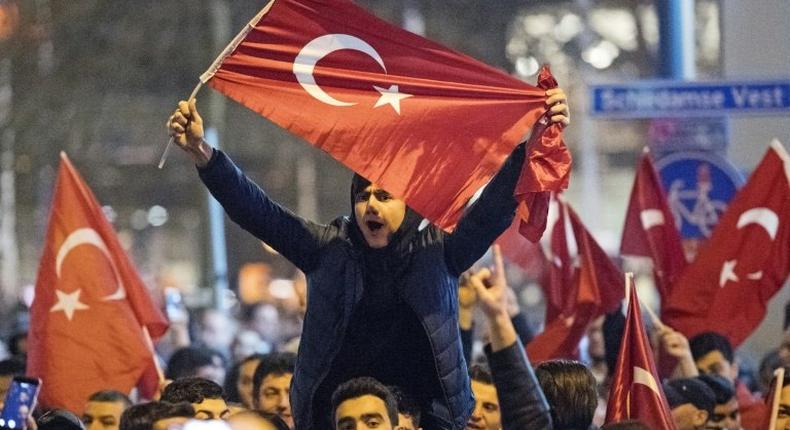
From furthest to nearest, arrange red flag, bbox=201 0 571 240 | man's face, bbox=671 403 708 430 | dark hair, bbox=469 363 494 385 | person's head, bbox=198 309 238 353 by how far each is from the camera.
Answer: person's head, bbox=198 309 238 353
man's face, bbox=671 403 708 430
dark hair, bbox=469 363 494 385
red flag, bbox=201 0 571 240

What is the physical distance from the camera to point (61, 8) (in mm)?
29750

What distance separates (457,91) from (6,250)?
34284 mm

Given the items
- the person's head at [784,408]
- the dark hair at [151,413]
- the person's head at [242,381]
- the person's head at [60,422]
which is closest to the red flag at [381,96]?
the dark hair at [151,413]

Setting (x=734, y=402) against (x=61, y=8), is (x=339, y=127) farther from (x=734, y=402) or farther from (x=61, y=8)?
(x=61, y=8)

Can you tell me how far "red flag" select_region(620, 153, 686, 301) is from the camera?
12.5 metres

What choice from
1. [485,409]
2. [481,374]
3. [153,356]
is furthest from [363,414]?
[153,356]

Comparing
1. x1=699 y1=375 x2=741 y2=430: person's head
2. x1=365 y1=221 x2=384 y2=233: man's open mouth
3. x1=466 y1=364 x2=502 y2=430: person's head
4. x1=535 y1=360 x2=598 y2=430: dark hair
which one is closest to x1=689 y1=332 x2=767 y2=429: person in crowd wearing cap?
x1=699 y1=375 x2=741 y2=430: person's head

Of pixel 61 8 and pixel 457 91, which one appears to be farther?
pixel 61 8

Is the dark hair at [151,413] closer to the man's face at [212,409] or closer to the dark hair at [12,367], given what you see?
the man's face at [212,409]

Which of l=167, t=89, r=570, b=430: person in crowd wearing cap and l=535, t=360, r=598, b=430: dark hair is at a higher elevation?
l=167, t=89, r=570, b=430: person in crowd wearing cap

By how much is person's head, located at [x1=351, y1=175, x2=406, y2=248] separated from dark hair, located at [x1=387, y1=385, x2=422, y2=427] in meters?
0.53

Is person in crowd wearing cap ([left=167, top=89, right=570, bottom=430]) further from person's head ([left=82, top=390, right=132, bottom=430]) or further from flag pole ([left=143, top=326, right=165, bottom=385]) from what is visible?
flag pole ([left=143, top=326, right=165, bottom=385])

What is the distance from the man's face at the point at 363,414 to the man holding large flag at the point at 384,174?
0.14m

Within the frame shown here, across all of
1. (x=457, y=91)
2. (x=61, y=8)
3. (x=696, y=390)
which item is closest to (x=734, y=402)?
(x=696, y=390)
